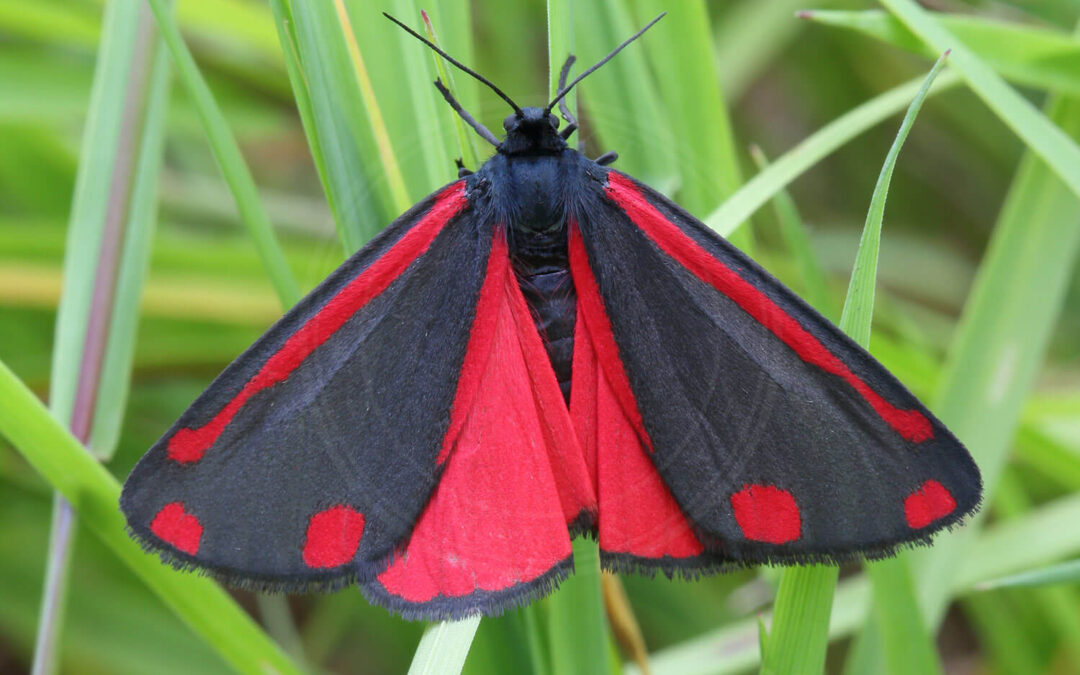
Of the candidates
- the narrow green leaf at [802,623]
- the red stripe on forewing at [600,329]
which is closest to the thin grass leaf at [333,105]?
the red stripe on forewing at [600,329]

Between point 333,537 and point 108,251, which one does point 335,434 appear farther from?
point 108,251

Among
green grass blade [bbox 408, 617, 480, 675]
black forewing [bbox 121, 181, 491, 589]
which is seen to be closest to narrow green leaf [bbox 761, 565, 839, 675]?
green grass blade [bbox 408, 617, 480, 675]

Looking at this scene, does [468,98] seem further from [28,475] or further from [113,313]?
[28,475]

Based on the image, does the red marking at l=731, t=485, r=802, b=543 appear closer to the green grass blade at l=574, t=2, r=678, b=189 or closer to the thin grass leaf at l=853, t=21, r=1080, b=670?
the thin grass leaf at l=853, t=21, r=1080, b=670

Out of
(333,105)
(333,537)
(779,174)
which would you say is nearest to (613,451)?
(333,537)

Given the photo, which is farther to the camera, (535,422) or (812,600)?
(535,422)
